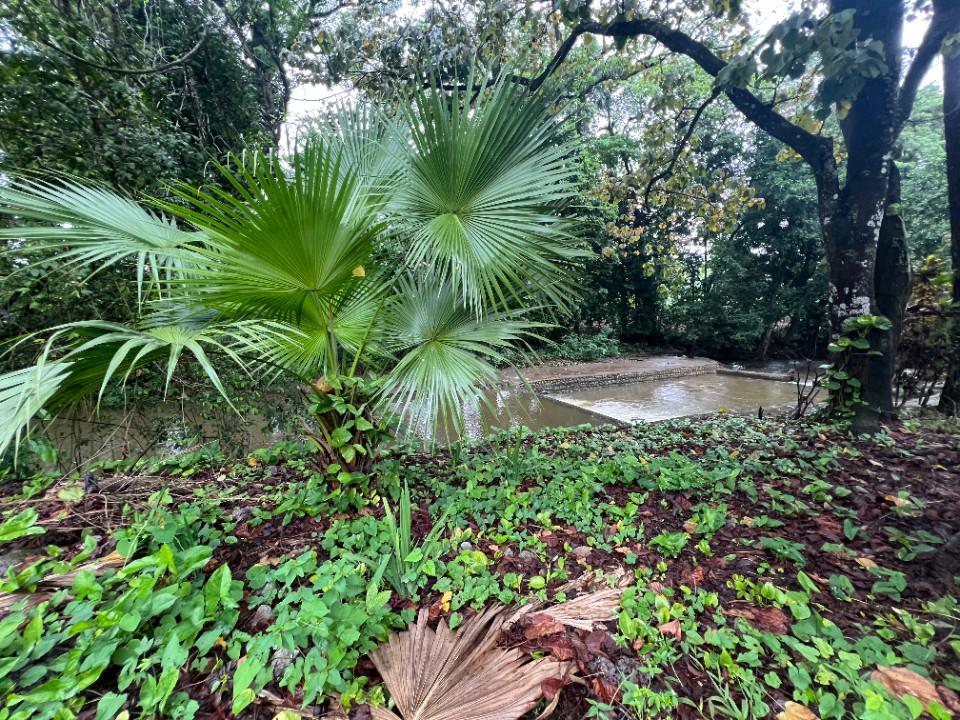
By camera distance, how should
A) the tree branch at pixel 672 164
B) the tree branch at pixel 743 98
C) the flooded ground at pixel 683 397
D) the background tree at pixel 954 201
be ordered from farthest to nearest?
1. the flooded ground at pixel 683 397
2. the tree branch at pixel 672 164
3. the background tree at pixel 954 201
4. the tree branch at pixel 743 98

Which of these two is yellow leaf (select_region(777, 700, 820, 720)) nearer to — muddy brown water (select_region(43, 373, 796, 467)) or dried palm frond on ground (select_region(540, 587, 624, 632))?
dried palm frond on ground (select_region(540, 587, 624, 632))

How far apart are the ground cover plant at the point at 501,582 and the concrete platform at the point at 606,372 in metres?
5.22

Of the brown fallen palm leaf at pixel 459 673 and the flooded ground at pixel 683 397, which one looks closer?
the brown fallen palm leaf at pixel 459 673

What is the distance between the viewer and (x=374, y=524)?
5.34ft

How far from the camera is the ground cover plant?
0.95 meters

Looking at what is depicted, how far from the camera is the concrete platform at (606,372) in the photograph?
7.71 metres

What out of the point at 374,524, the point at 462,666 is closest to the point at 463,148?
the point at 374,524

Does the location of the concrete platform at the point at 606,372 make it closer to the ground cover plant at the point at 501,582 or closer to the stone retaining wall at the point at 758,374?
the stone retaining wall at the point at 758,374

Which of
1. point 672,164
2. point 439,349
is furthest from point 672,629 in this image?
point 672,164

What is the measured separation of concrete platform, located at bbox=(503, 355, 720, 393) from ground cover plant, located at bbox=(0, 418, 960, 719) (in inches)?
205

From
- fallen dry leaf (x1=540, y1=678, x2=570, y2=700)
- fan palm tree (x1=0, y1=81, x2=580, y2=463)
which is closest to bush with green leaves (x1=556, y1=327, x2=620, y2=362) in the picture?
fan palm tree (x1=0, y1=81, x2=580, y2=463)

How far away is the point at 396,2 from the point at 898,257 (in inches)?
254

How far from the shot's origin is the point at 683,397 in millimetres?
7062

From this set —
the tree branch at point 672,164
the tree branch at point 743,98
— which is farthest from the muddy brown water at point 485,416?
the tree branch at point 743,98
